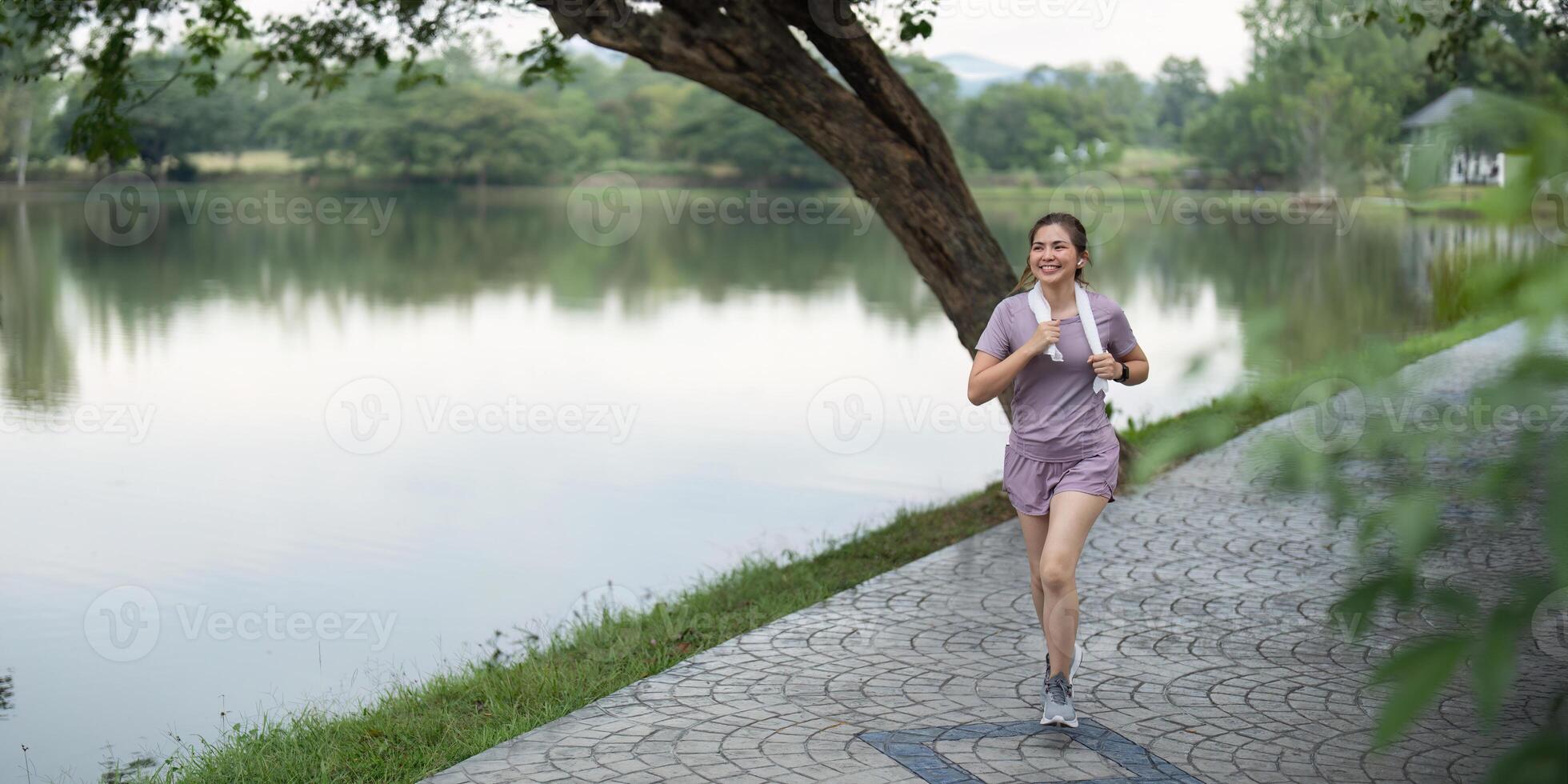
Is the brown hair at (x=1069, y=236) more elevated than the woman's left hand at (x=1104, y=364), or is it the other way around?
the brown hair at (x=1069, y=236)

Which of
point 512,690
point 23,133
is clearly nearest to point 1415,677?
point 512,690

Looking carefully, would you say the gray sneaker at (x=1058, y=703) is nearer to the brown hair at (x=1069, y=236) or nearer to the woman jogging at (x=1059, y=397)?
the woman jogging at (x=1059, y=397)

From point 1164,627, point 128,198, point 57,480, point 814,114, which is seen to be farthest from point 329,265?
point 128,198

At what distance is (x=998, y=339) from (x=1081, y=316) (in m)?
0.27

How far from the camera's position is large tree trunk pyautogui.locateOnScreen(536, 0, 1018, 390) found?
26.0ft

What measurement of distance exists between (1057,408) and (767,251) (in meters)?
35.1

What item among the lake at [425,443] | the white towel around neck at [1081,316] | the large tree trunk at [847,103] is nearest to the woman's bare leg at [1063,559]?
the white towel around neck at [1081,316]

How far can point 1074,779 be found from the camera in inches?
177

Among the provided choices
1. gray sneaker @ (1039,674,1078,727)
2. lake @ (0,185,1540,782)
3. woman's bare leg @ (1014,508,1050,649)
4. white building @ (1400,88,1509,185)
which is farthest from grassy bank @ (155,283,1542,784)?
white building @ (1400,88,1509,185)

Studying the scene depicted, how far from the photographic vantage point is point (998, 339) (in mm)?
4777

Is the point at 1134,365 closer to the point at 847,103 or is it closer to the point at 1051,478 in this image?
the point at 1051,478

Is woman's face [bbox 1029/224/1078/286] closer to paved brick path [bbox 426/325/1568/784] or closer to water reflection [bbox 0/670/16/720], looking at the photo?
paved brick path [bbox 426/325/1568/784]

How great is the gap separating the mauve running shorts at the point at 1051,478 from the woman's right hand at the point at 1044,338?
43 centimetres

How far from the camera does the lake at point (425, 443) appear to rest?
6914mm
